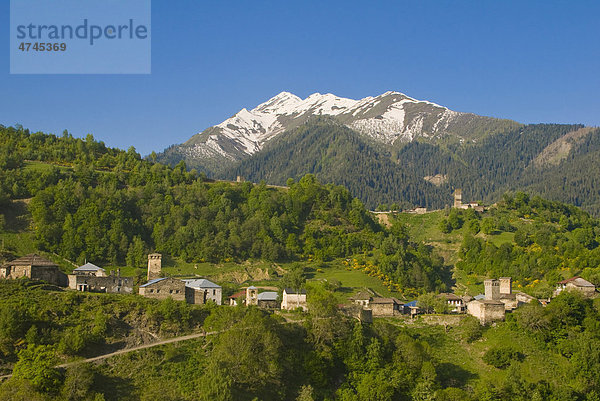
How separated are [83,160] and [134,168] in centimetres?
848

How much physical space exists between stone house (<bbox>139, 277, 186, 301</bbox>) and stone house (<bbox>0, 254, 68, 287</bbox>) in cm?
736

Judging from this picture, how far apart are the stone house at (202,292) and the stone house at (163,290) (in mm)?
1271

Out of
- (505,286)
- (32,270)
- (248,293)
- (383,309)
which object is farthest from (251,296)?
(505,286)

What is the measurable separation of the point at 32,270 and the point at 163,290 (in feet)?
37.2

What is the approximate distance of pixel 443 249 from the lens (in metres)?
111

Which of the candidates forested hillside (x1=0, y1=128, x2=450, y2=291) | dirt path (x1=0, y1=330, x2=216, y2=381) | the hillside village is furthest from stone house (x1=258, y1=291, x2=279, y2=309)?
forested hillside (x1=0, y1=128, x2=450, y2=291)

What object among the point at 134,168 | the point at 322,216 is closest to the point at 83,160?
the point at 134,168

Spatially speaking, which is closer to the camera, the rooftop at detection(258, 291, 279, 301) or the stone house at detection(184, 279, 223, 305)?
the stone house at detection(184, 279, 223, 305)

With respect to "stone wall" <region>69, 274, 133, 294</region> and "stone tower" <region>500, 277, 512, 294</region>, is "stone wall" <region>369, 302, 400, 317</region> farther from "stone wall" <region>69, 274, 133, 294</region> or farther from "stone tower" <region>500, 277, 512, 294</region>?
"stone wall" <region>69, 274, 133, 294</region>

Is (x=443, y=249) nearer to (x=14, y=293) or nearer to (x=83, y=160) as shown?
(x=83, y=160)

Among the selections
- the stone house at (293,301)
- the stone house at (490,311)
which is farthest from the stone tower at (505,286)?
the stone house at (293,301)

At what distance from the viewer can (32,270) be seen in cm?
5697

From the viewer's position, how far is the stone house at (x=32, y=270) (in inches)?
2219

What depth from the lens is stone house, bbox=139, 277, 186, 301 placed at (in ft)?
196
